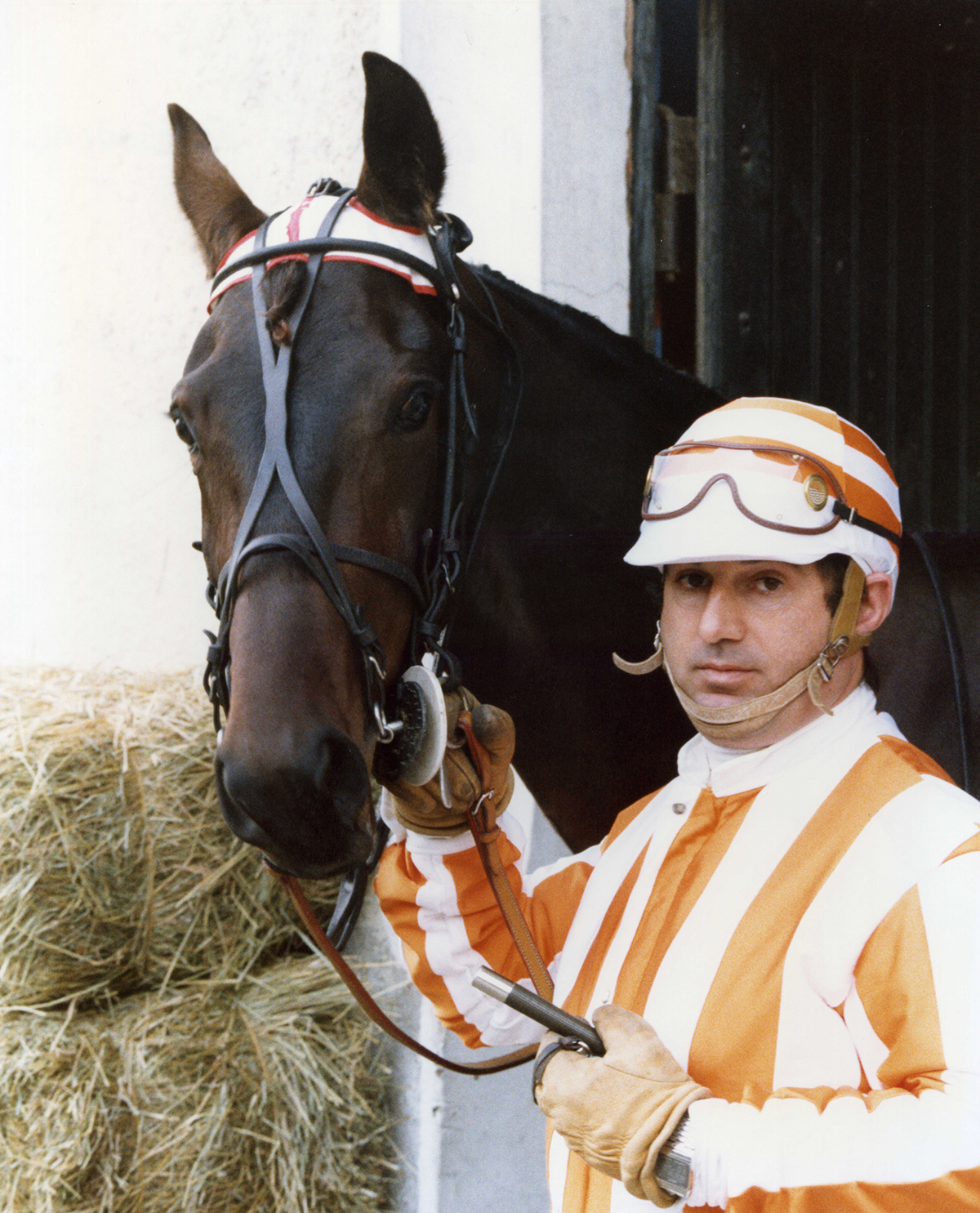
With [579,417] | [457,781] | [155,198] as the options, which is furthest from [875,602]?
[155,198]

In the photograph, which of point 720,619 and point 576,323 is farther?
point 576,323

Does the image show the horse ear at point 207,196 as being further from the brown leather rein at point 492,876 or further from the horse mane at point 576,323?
the brown leather rein at point 492,876

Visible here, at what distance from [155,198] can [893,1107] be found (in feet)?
10.1

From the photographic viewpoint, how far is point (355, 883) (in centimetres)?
262

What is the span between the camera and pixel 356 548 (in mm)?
1448

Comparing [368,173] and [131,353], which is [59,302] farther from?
[368,173]

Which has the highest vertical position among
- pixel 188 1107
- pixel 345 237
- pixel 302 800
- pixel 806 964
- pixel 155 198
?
pixel 155 198

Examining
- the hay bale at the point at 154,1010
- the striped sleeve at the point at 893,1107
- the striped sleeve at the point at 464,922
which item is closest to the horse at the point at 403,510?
the striped sleeve at the point at 464,922

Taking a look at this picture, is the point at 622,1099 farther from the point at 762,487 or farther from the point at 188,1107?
the point at 188,1107

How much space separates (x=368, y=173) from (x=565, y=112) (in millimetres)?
1274

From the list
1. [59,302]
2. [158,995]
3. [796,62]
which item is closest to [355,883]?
[158,995]

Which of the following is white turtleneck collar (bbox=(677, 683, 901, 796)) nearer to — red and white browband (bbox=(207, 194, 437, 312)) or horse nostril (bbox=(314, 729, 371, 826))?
horse nostril (bbox=(314, 729, 371, 826))

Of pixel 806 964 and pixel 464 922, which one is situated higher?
pixel 806 964

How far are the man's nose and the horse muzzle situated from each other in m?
0.51
